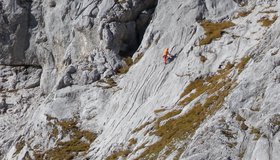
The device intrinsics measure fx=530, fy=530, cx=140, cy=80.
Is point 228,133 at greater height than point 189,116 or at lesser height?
lesser

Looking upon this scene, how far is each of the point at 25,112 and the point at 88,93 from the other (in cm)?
893

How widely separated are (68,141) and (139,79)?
7.88m

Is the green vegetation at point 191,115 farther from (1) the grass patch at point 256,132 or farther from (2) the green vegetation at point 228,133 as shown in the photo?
(1) the grass patch at point 256,132

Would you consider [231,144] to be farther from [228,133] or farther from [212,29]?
[212,29]

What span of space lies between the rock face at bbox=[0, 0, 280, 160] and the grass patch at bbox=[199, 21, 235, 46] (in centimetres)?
Result: 10

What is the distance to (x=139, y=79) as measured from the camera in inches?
1772

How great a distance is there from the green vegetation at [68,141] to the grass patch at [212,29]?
475 inches

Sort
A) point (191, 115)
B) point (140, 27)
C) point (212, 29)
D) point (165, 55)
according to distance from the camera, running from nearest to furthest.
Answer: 1. point (191, 115)
2. point (165, 55)
3. point (212, 29)
4. point (140, 27)

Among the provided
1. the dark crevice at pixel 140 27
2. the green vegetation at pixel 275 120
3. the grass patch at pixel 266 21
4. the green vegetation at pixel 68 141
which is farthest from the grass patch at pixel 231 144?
the dark crevice at pixel 140 27

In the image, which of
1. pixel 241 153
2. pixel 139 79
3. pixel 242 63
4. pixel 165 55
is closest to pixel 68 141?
pixel 139 79

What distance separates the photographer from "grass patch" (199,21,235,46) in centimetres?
4319

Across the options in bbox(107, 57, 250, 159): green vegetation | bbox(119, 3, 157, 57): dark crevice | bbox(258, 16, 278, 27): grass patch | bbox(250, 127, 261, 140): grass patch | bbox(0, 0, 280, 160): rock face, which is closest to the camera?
bbox(250, 127, 261, 140): grass patch

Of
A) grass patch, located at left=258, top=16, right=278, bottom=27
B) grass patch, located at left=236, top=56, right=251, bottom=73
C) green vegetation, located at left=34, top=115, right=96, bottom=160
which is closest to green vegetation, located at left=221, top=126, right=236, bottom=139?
grass patch, located at left=236, top=56, right=251, bottom=73

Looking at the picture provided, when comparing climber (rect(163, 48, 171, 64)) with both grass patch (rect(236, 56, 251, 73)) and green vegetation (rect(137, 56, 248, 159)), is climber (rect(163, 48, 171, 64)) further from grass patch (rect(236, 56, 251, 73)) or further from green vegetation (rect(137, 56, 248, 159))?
grass patch (rect(236, 56, 251, 73))
